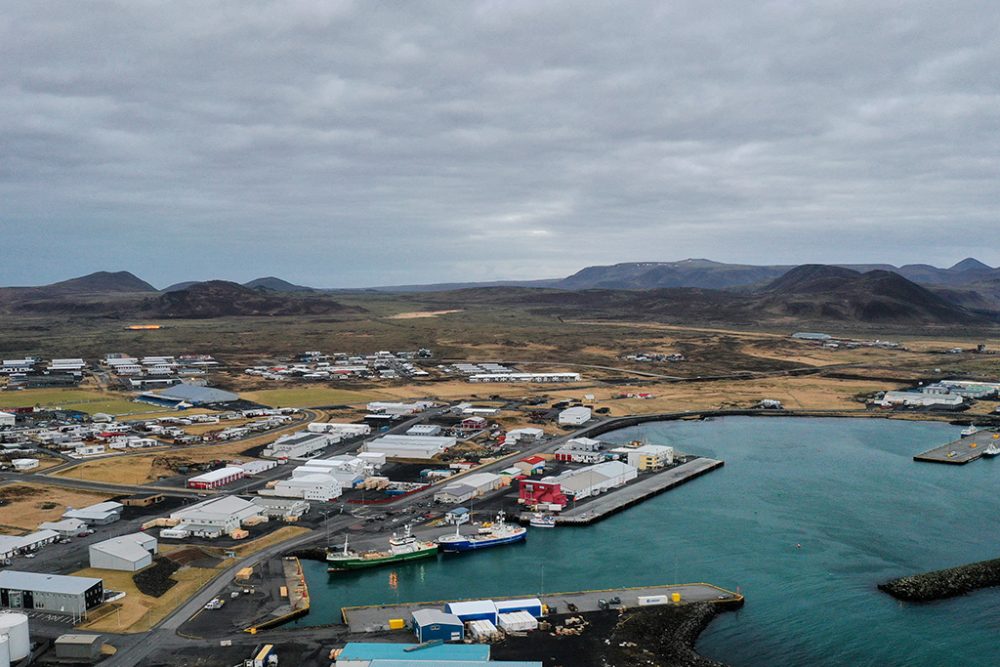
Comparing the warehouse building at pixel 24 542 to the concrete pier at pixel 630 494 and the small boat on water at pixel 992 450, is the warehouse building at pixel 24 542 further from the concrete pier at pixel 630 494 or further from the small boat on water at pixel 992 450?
the small boat on water at pixel 992 450

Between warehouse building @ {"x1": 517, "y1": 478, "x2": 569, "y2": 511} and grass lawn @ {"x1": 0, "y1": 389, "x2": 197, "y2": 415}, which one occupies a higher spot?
grass lawn @ {"x1": 0, "y1": 389, "x2": 197, "y2": 415}

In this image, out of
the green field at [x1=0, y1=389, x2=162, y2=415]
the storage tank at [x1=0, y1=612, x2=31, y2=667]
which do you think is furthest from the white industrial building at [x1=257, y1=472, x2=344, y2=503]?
the green field at [x1=0, y1=389, x2=162, y2=415]

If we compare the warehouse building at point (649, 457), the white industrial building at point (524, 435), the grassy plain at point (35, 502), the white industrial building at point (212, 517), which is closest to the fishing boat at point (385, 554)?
the white industrial building at point (212, 517)

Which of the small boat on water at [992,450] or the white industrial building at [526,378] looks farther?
the white industrial building at [526,378]

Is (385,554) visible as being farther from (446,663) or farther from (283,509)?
(446,663)

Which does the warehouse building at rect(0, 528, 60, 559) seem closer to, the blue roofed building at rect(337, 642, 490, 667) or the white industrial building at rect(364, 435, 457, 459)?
the blue roofed building at rect(337, 642, 490, 667)

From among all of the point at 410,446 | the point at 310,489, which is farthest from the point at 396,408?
the point at 310,489

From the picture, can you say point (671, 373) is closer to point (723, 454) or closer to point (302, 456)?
point (723, 454)
